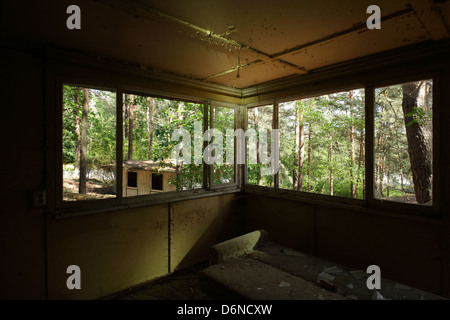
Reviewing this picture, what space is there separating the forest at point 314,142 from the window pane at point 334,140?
0.03 metres

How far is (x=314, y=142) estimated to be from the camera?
9.47 metres

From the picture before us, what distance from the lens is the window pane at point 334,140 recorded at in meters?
8.09

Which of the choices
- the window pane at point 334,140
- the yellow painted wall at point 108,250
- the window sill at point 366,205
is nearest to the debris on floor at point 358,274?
the window sill at point 366,205

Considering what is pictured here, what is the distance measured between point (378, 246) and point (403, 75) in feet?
6.72

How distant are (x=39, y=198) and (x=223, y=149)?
10.2 ft

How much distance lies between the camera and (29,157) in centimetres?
242

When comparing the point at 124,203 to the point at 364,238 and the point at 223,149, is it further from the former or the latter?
the point at 364,238

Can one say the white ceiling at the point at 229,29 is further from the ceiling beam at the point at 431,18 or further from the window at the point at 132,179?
the window at the point at 132,179

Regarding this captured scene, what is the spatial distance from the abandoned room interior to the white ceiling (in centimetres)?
2

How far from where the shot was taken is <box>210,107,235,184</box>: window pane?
4.57 meters

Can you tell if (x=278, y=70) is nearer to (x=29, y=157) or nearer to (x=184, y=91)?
(x=184, y=91)

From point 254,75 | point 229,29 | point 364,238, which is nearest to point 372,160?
point 364,238

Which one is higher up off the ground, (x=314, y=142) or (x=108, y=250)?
(x=314, y=142)

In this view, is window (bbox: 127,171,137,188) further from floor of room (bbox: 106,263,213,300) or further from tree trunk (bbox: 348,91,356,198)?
tree trunk (bbox: 348,91,356,198)
